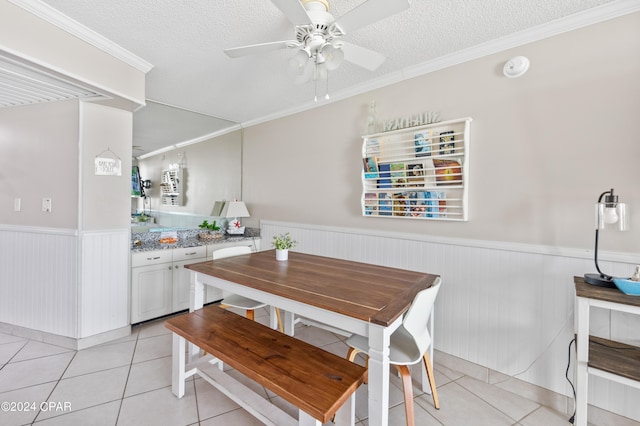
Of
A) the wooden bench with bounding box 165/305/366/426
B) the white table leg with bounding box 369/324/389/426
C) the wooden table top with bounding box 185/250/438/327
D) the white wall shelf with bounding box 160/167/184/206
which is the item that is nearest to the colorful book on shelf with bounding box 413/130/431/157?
the wooden table top with bounding box 185/250/438/327

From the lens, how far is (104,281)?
2.59 meters

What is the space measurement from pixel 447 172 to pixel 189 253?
9.29 ft

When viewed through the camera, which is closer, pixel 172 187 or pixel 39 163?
pixel 39 163

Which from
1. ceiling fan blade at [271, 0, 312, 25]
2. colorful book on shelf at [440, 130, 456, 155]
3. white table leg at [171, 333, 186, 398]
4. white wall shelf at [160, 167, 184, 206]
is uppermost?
ceiling fan blade at [271, 0, 312, 25]

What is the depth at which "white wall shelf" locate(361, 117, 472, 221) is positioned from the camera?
7.36ft

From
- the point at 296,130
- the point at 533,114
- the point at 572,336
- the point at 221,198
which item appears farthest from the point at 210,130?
the point at 572,336

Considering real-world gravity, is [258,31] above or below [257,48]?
above

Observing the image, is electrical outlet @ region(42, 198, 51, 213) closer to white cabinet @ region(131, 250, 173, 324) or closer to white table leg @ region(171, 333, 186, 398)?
white cabinet @ region(131, 250, 173, 324)

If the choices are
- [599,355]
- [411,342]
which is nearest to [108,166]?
[411,342]

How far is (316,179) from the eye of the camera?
333 cm

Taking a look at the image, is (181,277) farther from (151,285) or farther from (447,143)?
(447,143)

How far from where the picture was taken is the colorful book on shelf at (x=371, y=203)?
2.74m
